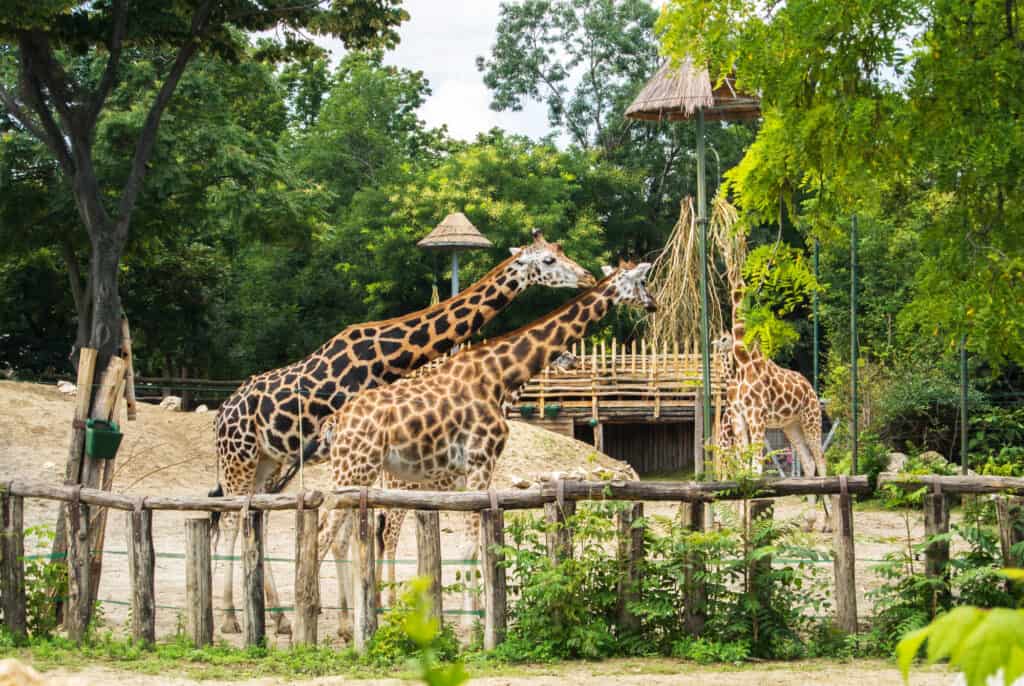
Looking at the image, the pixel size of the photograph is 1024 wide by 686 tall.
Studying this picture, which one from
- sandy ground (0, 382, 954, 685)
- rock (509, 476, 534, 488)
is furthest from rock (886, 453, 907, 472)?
rock (509, 476, 534, 488)

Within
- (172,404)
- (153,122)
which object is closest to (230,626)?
(153,122)

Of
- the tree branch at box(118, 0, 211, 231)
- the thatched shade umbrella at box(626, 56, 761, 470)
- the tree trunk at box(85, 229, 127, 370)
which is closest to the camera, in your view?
the tree trunk at box(85, 229, 127, 370)

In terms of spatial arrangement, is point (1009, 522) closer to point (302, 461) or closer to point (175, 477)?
point (302, 461)

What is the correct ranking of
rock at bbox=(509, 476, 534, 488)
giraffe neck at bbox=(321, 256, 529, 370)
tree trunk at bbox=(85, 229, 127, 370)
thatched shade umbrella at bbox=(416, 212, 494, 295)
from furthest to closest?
thatched shade umbrella at bbox=(416, 212, 494, 295) < rock at bbox=(509, 476, 534, 488) < tree trunk at bbox=(85, 229, 127, 370) < giraffe neck at bbox=(321, 256, 529, 370)

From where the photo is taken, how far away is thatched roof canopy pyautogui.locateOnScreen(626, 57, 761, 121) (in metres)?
13.9

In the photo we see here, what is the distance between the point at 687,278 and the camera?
18.6 metres

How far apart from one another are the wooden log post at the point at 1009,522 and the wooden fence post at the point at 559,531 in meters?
2.89

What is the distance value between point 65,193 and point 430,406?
11.6 meters

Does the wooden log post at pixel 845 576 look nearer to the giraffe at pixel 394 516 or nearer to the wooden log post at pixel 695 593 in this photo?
the wooden log post at pixel 695 593

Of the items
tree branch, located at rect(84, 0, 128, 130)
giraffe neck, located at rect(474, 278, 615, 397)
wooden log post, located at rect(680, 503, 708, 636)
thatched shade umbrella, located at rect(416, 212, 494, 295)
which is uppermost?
tree branch, located at rect(84, 0, 128, 130)

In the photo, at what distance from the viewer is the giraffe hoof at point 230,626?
9906mm

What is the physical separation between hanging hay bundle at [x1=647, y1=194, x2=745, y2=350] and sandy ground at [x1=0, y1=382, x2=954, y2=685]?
A: 2694mm

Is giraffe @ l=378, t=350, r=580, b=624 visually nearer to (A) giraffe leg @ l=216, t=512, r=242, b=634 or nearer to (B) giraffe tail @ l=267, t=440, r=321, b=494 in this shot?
(B) giraffe tail @ l=267, t=440, r=321, b=494

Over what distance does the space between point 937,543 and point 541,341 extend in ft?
11.9
